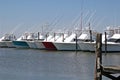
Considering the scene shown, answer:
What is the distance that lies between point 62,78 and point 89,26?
76399 millimetres

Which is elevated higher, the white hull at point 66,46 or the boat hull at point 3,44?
the white hull at point 66,46

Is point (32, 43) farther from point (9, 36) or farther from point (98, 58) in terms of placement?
point (98, 58)

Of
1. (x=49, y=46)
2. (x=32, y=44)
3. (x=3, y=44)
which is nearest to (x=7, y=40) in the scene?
(x=3, y=44)

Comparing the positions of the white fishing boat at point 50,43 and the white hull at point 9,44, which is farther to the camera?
the white hull at point 9,44

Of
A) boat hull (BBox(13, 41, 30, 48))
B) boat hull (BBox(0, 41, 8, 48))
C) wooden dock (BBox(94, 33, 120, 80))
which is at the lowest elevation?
boat hull (BBox(0, 41, 8, 48))

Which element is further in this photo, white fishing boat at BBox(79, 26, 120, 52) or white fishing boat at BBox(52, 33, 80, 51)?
white fishing boat at BBox(52, 33, 80, 51)

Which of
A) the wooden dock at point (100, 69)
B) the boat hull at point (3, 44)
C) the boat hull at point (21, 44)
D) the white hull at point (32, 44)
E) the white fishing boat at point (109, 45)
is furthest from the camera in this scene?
the boat hull at point (3, 44)

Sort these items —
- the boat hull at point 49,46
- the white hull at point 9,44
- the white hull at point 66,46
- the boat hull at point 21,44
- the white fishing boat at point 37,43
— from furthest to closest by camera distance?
the white hull at point 9,44 → the boat hull at point 21,44 → the white fishing boat at point 37,43 → the boat hull at point 49,46 → the white hull at point 66,46

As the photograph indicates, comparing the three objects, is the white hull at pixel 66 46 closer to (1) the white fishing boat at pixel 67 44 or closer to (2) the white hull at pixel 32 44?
(1) the white fishing boat at pixel 67 44

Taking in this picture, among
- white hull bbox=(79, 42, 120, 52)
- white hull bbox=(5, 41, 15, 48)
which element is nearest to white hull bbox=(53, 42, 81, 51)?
white hull bbox=(79, 42, 120, 52)

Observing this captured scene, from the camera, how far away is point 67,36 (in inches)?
4747

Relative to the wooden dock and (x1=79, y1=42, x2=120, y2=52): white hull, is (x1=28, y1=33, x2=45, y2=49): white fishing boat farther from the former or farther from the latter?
the wooden dock

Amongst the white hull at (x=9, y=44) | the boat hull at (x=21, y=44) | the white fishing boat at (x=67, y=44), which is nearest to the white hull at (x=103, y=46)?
the white fishing boat at (x=67, y=44)

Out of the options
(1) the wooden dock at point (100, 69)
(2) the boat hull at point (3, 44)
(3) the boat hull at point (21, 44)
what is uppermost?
(1) the wooden dock at point (100, 69)
